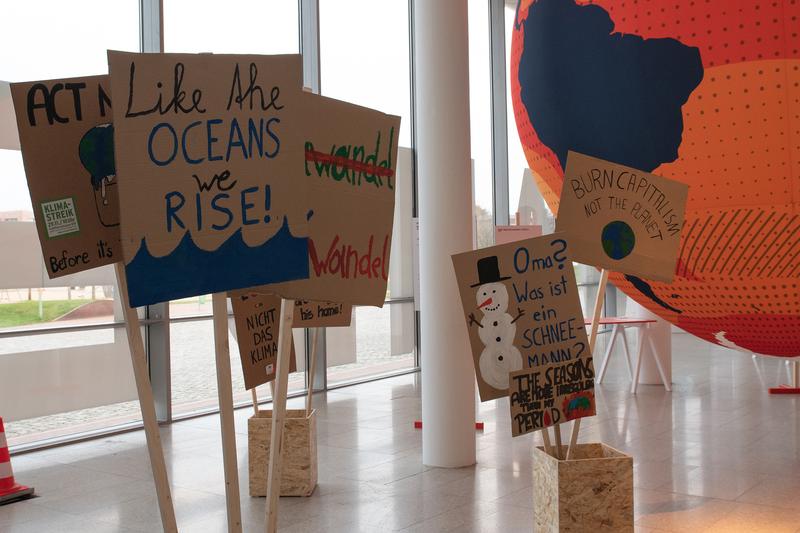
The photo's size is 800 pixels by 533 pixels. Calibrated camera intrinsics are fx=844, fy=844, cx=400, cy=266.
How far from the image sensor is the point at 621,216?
3.46 metres

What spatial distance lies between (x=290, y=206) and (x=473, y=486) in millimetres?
3196

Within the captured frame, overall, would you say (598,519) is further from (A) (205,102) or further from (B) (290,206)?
(A) (205,102)

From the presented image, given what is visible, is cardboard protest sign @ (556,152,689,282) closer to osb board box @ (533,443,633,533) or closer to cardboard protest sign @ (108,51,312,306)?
osb board box @ (533,443,633,533)

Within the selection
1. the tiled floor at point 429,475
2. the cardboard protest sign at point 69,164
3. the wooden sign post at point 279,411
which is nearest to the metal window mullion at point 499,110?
the tiled floor at point 429,475

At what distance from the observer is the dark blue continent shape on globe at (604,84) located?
2939 mm

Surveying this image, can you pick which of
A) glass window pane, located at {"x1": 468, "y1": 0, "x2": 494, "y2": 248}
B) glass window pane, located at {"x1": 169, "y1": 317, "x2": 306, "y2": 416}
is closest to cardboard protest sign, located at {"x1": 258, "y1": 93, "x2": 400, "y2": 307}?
glass window pane, located at {"x1": 169, "y1": 317, "x2": 306, "y2": 416}

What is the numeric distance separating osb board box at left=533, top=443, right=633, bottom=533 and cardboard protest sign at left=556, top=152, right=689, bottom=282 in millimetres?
791

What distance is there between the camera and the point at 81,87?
1.87 metres

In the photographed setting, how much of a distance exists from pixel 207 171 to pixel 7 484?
3708 millimetres

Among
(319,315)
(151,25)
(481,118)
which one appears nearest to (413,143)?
(481,118)

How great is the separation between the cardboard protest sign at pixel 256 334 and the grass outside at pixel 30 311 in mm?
2388

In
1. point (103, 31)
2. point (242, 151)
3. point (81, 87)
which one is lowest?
point (242, 151)

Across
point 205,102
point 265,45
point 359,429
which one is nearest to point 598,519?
point 205,102

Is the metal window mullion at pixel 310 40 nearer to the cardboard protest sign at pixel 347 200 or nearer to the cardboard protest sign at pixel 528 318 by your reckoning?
the cardboard protest sign at pixel 528 318
